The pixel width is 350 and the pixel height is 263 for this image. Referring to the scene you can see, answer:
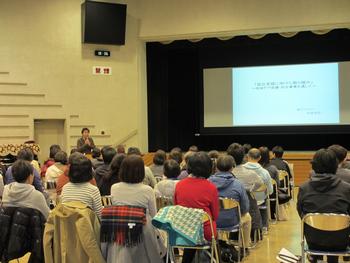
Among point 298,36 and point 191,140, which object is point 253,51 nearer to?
point 298,36

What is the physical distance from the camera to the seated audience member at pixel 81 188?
3480 mm

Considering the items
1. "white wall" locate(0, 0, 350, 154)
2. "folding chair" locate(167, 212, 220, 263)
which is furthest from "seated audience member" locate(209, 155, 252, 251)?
"white wall" locate(0, 0, 350, 154)

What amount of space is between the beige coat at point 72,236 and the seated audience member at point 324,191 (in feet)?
5.15

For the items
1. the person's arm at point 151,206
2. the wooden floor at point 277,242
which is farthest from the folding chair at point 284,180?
the person's arm at point 151,206

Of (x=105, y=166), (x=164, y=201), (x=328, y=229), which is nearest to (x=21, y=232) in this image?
(x=164, y=201)

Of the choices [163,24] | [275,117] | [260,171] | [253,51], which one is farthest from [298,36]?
[260,171]

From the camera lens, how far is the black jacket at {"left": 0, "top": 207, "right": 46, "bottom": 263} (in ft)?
12.3

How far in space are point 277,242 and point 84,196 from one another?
2862 mm

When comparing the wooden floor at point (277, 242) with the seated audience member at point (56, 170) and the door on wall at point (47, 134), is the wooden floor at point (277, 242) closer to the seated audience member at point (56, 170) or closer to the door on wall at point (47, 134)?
the seated audience member at point (56, 170)

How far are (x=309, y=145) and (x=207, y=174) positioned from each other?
902 cm

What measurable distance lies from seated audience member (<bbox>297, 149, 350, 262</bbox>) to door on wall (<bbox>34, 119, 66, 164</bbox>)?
838 centimetres

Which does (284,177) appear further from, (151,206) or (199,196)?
(151,206)

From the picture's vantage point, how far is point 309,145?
1210 cm

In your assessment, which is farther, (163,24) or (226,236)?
(163,24)
